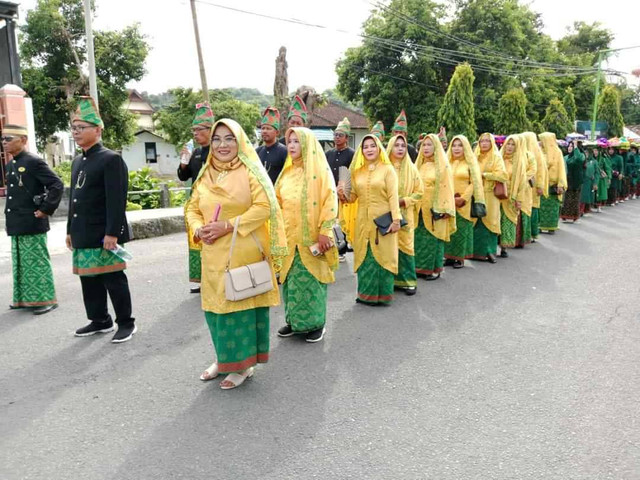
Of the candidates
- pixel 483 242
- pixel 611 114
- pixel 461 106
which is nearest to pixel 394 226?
pixel 483 242

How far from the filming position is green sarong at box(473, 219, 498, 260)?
793 centimetres

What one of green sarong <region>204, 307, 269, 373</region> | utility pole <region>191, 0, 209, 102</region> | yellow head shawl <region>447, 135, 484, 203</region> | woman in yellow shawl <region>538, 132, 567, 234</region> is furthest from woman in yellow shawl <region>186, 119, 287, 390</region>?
utility pole <region>191, 0, 209, 102</region>

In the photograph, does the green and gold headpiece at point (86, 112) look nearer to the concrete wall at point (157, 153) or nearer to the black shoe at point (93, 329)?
the black shoe at point (93, 329)

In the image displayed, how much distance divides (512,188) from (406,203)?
10.4 feet

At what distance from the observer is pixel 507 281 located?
679 cm

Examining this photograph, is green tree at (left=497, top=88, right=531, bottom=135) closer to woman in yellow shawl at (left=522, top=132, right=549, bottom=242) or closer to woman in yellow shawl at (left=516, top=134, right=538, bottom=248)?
woman in yellow shawl at (left=522, top=132, right=549, bottom=242)

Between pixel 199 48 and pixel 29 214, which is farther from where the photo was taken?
pixel 199 48

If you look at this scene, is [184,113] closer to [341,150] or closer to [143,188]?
[143,188]

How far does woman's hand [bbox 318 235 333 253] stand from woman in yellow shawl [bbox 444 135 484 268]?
349 centimetres

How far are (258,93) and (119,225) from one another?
457ft

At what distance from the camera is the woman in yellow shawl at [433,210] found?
669 cm

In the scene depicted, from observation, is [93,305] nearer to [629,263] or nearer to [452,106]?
[629,263]

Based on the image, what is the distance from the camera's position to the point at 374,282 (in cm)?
558

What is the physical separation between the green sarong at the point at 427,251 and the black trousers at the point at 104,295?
371 centimetres
